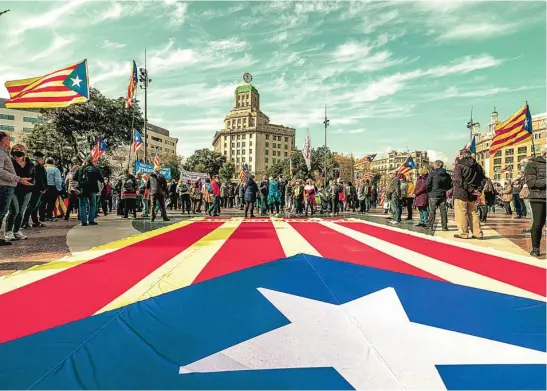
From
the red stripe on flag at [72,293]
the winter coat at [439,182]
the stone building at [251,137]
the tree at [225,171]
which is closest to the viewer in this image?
the red stripe on flag at [72,293]

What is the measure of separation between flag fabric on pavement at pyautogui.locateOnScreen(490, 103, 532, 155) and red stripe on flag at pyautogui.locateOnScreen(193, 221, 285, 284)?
12682mm

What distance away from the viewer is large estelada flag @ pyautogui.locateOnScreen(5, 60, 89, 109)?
759 centimetres

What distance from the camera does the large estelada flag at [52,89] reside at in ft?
24.9

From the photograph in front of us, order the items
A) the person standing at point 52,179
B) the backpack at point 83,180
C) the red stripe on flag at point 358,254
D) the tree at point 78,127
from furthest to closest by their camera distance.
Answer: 1. the tree at point 78,127
2. the person standing at point 52,179
3. the backpack at point 83,180
4. the red stripe on flag at point 358,254

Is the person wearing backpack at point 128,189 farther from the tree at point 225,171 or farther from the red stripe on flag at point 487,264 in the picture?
the tree at point 225,171

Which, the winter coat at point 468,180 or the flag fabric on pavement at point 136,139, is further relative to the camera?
the flag fabric on pavement at point 136,139

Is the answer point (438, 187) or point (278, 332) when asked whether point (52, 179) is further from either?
point (438, 187)

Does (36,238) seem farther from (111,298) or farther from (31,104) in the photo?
(111,298)

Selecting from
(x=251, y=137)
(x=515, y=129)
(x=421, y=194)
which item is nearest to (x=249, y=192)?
(x=421, y=194)

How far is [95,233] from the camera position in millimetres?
7691

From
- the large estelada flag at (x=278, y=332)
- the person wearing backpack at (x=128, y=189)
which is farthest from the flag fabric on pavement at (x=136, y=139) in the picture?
the large estelada flag at (x=278, y=332)

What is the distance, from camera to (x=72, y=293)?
298cm

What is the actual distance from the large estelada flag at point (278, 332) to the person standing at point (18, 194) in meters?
3.96

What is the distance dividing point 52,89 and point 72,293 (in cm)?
720
